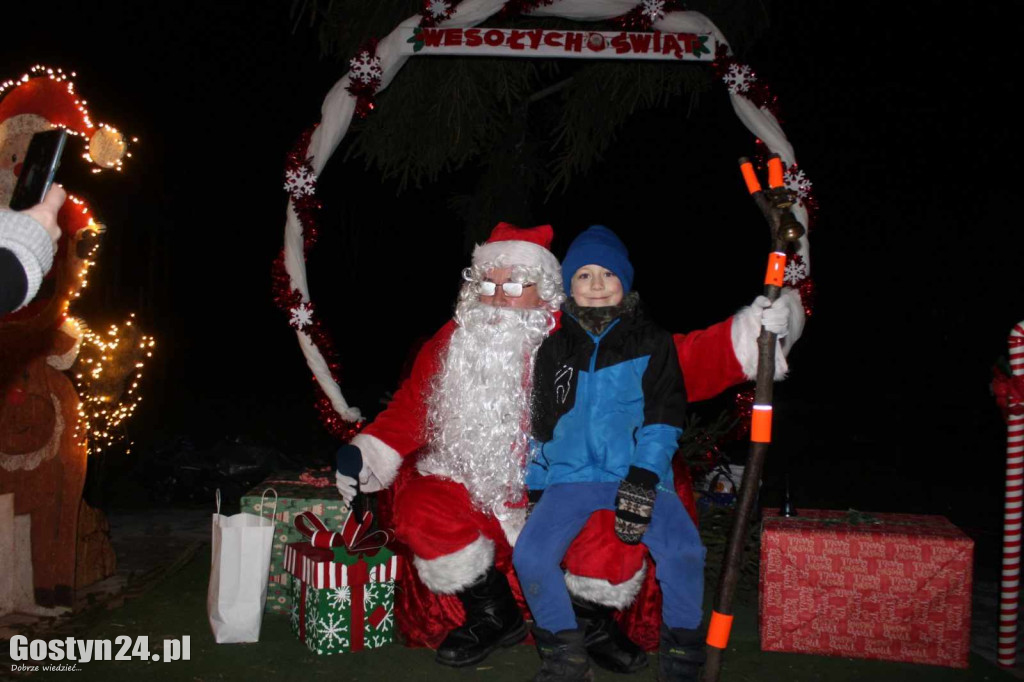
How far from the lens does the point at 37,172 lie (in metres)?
2.03

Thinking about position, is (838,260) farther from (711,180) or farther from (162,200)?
(162,200)

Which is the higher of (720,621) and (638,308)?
(638,308)

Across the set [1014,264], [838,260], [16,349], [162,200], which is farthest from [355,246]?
[838,260]

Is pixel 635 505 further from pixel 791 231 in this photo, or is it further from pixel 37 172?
pixel 37 172

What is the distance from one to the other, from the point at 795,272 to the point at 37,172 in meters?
3.46

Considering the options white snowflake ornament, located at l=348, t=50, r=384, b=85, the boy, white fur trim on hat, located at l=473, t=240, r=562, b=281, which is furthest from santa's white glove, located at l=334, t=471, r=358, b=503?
white snowflake ornament, located at l=348, t=50, r=384, b=85

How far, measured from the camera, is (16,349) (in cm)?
383

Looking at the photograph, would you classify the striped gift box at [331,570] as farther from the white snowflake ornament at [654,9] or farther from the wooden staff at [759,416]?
the white snowflake ornament at [654,9]

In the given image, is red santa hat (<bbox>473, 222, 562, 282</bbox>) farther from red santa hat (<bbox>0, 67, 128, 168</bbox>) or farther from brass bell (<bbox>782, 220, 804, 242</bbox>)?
red santa hat (<bbox>0, 67, 128, 168</bbox>)

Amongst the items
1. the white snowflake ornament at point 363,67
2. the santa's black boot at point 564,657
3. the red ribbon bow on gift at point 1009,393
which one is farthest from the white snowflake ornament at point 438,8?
the red ribbon bow on gift at point 1009,393

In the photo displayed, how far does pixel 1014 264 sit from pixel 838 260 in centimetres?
585

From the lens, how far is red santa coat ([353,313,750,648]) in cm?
323

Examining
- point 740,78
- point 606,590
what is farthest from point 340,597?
point 740,78

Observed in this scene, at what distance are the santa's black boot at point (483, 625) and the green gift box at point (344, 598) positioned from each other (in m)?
0.34
